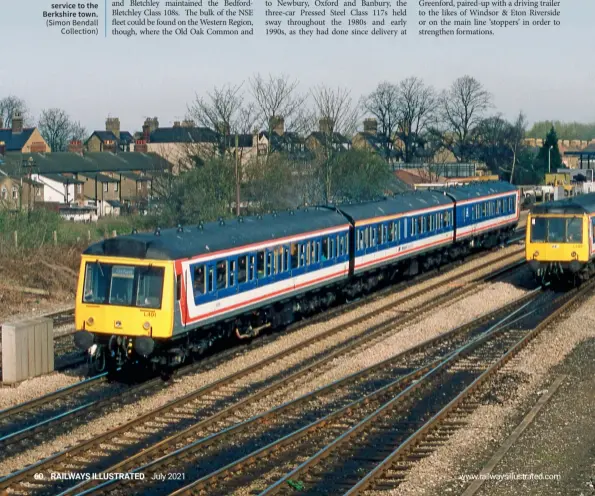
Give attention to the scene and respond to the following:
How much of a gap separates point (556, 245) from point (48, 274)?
16.1 m

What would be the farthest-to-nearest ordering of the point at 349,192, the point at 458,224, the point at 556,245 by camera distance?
the point at 349,192 → the point at 458,224 → the point at 556,245

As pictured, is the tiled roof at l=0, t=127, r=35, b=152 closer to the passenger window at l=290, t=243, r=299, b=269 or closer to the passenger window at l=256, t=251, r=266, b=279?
the passenger window at l=290, t=243, r=299, b=269

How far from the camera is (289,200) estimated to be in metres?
47.2

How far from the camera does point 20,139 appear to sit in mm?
106500

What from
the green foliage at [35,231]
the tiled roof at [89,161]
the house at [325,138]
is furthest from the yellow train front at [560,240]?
the tiled roof at [89,161]

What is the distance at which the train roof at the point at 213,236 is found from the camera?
18078 millimetres

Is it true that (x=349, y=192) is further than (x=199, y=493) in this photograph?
Yes

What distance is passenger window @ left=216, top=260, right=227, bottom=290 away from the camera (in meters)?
19.9

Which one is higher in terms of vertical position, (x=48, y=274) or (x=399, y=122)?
(x=399, y=122)

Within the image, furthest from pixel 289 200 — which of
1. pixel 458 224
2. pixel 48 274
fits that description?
pixel 48 274

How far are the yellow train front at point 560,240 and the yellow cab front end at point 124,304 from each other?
15665mm

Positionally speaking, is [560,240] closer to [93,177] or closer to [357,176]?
[357,176]

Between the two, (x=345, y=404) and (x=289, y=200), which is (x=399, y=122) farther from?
(x=345, y=404)

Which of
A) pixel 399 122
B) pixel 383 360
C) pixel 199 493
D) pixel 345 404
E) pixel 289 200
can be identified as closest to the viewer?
pixel 199 493
